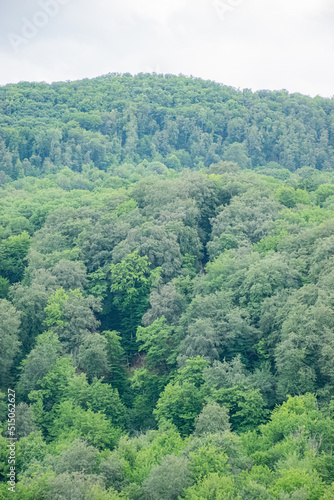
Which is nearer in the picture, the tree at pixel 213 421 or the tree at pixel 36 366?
the tree at pixel 213 421

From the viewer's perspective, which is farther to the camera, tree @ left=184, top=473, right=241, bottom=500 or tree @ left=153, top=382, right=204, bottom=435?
tree @ left=153, top=382, right=204, bottom=435

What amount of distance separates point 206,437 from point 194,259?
3050 cm

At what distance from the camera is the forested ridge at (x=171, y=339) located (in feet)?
121

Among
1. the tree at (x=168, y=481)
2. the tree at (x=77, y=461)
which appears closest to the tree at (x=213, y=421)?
the tree at (x=168, y=481)

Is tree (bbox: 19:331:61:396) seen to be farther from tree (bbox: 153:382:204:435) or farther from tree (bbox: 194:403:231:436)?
tree (bbox: 194:403:231:436)

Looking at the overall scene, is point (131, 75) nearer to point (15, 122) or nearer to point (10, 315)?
point (15, 122)

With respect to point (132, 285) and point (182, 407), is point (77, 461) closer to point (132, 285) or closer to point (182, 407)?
point (182, 407)

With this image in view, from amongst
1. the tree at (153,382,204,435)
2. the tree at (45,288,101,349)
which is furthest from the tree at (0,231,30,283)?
the tree at (153,382,204,435)

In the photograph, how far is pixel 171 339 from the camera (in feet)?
188

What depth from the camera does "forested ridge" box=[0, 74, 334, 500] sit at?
37031 mm

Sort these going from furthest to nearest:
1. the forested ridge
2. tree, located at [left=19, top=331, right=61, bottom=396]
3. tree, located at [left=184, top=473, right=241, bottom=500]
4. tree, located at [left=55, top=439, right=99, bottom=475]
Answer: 1. tree, located at [left=19, top=331, right=61, bottom=396]
2. tree, located at [left=55, top=439, right=99, bottom=475]
3. the forested ridge
4. tree, located at [left=184, top=473, right=241, bottom=500]

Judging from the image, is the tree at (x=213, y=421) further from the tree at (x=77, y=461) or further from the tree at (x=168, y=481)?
the tree at (x=77, y=461)

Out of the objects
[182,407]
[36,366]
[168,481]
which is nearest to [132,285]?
[36,366]

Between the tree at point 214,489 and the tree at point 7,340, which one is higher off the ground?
the tree at point 7,340
